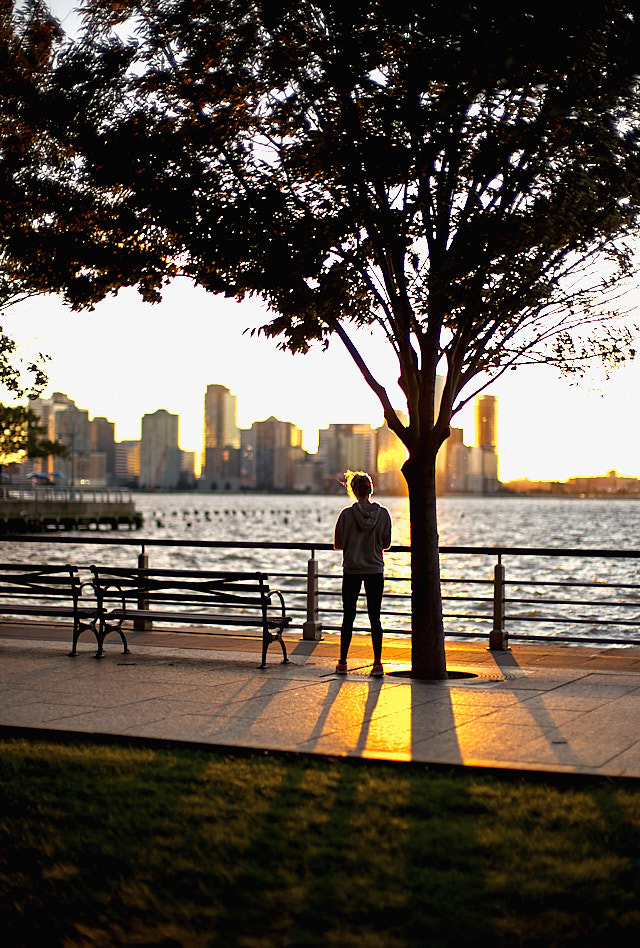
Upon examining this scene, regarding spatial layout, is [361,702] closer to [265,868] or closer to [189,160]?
[265,868]

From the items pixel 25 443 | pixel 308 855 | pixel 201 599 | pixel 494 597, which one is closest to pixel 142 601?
pixel 201 599

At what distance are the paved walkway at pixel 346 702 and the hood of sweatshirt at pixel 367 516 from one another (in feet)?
5.05

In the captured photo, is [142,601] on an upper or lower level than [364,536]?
lower

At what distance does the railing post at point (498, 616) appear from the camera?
1330 centimetres

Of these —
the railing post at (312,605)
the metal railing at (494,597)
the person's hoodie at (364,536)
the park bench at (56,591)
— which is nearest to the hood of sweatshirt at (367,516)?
the person's hoodie at (364,536)

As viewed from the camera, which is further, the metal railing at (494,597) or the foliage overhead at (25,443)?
the foliage overhead at (25,443)

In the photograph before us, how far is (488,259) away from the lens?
10398 mm

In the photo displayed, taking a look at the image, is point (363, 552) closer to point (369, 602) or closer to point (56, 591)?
point (369, 602)

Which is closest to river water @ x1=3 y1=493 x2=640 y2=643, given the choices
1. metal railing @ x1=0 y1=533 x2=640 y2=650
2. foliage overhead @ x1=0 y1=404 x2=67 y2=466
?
metal railing @ x1=0 y1=533 x2=640 y2=650

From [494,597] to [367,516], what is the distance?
2.55m

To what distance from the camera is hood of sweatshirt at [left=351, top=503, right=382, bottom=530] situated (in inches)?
448

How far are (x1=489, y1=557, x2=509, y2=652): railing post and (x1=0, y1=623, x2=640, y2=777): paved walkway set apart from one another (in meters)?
0.20

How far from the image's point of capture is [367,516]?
11.4 meters

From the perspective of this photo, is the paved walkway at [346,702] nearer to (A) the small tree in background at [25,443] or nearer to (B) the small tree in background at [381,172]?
(B) the small tree in background at [381,172]
